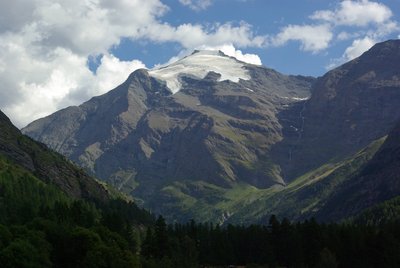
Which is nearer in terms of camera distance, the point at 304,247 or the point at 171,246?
the point at 171,246

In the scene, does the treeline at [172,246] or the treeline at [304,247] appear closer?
the treeline at [172,246]

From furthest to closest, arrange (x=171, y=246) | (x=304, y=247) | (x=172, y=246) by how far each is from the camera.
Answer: (x=304, y=247) < (x=172, y=246) < (x=171, y=246)

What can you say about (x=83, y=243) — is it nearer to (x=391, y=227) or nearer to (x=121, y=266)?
(x=121, y=266)

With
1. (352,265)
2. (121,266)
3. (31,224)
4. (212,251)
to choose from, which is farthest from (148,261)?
(352,265)

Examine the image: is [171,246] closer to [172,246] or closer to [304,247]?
[172,246]

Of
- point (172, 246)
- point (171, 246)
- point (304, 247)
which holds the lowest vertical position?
point (304, 247)

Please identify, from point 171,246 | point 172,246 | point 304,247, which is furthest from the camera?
point 304,247

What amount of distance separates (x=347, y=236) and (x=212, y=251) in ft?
144

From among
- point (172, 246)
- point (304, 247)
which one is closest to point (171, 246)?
point (172, 246)

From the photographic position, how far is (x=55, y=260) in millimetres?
142125

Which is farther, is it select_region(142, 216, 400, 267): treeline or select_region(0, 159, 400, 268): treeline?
select_region(142, 216, 400, 267): treeline

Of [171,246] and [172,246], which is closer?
[171,246]

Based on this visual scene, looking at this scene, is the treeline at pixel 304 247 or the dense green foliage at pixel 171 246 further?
the treeline at pixel 304 247

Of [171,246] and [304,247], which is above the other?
[171,246]
